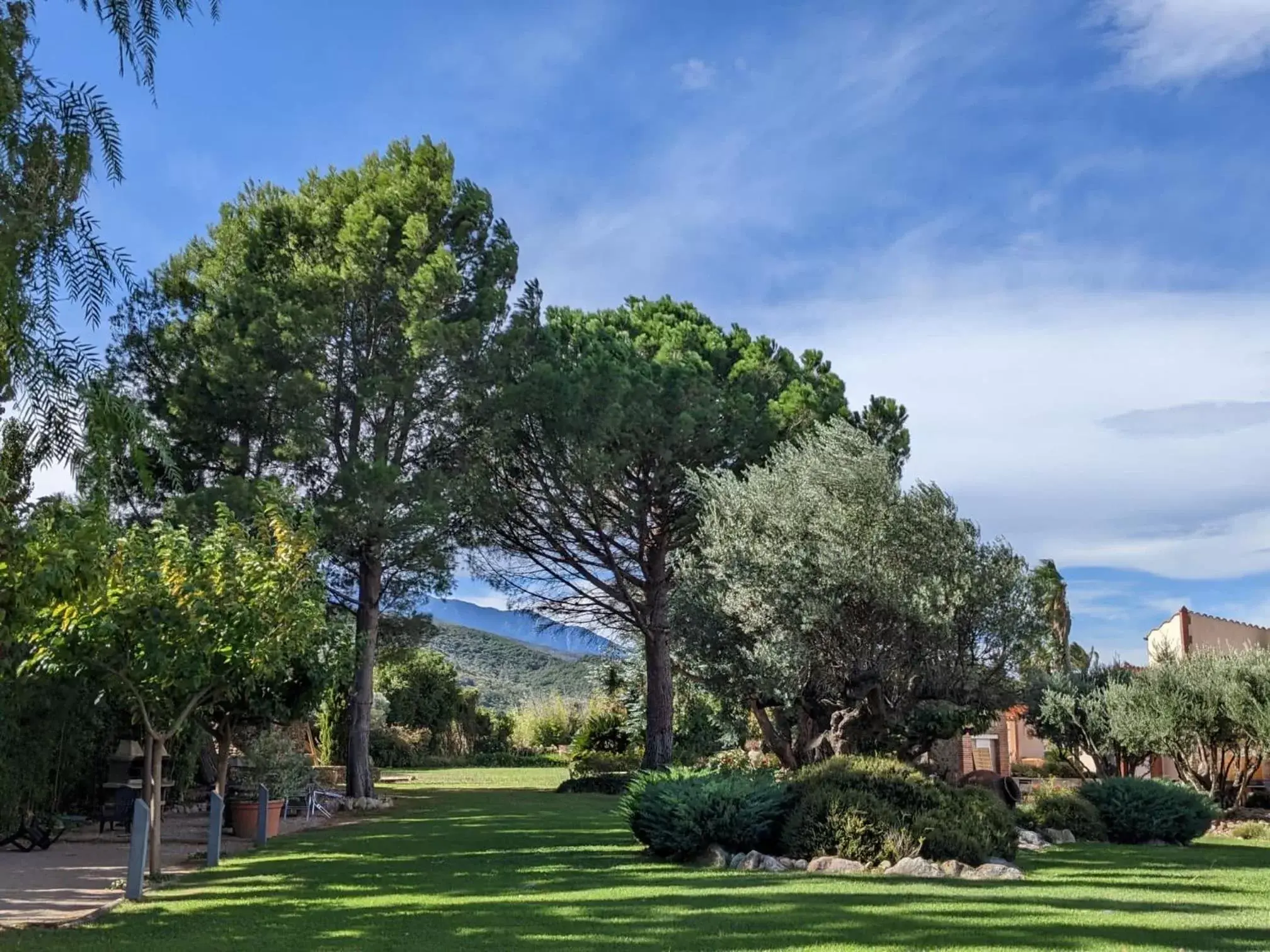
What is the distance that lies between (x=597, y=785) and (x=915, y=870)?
647 inches

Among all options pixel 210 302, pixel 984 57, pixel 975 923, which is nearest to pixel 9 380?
pixel 975 923

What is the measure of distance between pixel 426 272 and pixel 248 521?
6.13 meters

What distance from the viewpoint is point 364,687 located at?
23.9m

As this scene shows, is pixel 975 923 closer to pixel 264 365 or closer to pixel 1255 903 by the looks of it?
pixel 1255 903

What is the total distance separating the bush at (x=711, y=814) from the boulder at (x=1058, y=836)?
5392 millimetres

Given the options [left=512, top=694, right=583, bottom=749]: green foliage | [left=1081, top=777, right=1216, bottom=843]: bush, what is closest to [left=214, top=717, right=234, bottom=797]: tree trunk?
[left=1081, top=777, right=1216, bottom=843]: bush

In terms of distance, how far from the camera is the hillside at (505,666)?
297 feet

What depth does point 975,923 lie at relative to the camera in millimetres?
8578

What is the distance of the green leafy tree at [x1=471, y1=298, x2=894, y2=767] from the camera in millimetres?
24125

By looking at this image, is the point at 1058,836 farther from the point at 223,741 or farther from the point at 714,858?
the point at 223,741

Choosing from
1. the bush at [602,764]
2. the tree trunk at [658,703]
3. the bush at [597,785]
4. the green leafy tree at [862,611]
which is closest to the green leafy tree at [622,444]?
the tree trunk at [658,703]

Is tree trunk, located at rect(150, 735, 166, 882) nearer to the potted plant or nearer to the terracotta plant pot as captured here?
the terracotta plant pot

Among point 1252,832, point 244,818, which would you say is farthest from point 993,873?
point 244,818

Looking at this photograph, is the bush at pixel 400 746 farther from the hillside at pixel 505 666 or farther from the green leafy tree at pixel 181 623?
the hillside at pixel 505 666
